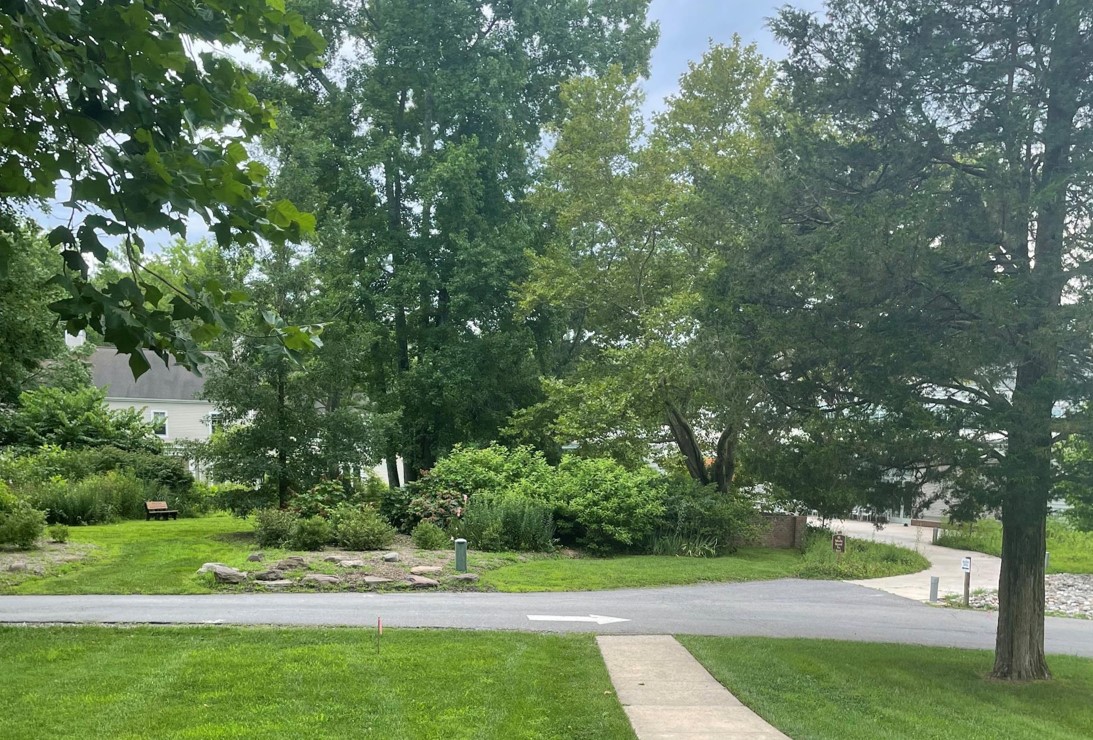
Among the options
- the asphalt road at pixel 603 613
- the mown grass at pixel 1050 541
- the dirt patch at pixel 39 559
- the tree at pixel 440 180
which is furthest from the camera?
the tree at pixel 440 180

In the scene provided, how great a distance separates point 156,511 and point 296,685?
19.0 meters

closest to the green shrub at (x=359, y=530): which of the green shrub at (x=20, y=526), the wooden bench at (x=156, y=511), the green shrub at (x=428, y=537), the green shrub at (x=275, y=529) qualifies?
the green shrub at (x=428, y=537)

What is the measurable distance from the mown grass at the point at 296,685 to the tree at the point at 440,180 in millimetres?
16879

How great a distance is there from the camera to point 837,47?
10070mm

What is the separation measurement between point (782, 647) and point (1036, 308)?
200 inches

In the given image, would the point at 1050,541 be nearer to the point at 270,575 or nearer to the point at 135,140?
the point at 270,575

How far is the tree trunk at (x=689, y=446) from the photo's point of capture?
24.6 m

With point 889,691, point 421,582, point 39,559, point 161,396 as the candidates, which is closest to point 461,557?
point 421,582

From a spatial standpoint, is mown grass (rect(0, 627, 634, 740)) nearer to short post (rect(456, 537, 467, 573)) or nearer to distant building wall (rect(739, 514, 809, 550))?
short post (rect(456, 537, 467, 573))

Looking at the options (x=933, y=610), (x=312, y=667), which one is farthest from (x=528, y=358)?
(x=312, y=667)

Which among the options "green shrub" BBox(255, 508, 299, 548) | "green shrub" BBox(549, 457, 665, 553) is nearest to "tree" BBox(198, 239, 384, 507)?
"green shrub" BBox(255, 508, 299, 548)

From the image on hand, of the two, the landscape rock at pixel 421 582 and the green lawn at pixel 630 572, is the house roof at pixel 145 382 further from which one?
the landscape rock at pixel 421 582

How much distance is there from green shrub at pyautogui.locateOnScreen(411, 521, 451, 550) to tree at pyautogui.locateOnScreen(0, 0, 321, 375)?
1445 centimetres

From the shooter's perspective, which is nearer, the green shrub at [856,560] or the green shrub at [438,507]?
the green shrub at [438,507]
